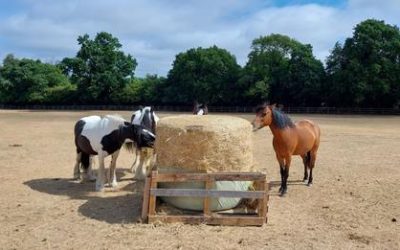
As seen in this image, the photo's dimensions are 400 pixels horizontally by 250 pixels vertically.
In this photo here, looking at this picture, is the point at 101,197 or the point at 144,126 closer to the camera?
the point at 101,197

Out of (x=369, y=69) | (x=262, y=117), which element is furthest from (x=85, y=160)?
(x=369, y=69)

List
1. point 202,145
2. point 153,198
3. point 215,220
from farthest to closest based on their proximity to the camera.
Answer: point 202,145 < point 153,198 < point 215,220

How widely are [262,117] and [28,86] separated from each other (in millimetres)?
84980

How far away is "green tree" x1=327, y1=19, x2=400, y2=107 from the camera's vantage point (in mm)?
54344

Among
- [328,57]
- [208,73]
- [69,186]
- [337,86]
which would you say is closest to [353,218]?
[69,186]

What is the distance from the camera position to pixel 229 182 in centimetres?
805

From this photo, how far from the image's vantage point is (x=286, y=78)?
6394 cm

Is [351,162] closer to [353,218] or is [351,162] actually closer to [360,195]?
[360,195]

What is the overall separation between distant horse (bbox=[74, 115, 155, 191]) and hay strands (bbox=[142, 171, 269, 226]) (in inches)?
83.4

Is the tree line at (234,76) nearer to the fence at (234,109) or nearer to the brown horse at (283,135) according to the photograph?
the fence at (234,109)

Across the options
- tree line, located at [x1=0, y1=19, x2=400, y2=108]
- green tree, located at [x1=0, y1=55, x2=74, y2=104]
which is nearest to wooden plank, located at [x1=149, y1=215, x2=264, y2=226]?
tree line, located at [x1=0, y1=19, x2=400, y2=108]

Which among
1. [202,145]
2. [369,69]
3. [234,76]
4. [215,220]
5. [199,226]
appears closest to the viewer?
[199,226]

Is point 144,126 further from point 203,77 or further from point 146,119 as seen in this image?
point 203,77

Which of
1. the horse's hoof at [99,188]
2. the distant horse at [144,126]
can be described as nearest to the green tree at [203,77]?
the distant horse at [144,126]
